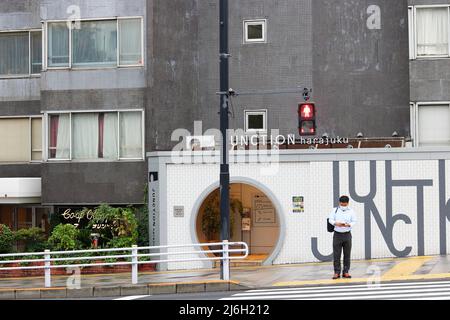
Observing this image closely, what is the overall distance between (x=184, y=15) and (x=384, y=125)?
754cm

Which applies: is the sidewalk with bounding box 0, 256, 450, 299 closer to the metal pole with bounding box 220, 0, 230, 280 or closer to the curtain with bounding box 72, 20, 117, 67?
the metal pole with bounding box 220, 0, 230, 280

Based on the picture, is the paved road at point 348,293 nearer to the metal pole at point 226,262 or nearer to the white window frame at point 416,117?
the metal pole at point 226,262

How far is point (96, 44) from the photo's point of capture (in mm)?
28859

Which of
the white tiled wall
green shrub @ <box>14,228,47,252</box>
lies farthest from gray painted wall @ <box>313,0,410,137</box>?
green shrub @ <box>14,228,47,252</box>

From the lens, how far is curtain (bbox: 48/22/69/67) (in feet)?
95.6

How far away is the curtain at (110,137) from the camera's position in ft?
94.1

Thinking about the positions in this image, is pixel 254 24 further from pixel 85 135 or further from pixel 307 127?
pixel 307 127

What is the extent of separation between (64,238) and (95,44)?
634 centimetres

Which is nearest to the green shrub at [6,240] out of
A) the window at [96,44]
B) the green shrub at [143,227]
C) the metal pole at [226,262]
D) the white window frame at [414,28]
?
the green shrub at [143,227]

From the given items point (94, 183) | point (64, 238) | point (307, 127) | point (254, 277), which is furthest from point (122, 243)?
point (307, 127)

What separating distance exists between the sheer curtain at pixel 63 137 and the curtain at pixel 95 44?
180 cm

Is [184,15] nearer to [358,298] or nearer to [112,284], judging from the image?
[112,284]

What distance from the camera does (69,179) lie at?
2897cm

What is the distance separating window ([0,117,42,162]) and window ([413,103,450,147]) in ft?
41.8
